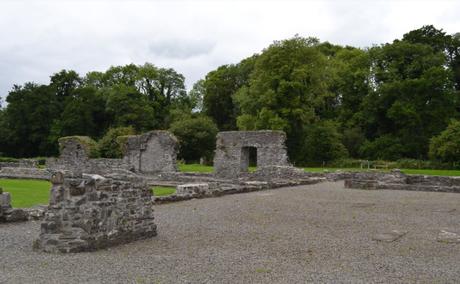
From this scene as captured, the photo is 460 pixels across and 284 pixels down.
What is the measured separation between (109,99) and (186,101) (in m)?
11.4

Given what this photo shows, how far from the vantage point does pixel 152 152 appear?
25.9m

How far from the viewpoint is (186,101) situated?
59.5m

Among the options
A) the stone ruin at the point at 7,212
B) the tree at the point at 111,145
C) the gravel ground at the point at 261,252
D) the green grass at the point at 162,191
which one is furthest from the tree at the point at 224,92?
the stone ruin at the point at 7,212

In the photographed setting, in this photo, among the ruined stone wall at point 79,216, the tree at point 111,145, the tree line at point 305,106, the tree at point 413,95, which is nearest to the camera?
the ruined stone wall at point 79,216

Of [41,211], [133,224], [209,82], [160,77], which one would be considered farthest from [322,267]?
[160,77]

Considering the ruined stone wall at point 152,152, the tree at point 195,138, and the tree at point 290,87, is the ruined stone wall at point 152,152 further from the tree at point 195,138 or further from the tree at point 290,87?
the tree at point 195,138

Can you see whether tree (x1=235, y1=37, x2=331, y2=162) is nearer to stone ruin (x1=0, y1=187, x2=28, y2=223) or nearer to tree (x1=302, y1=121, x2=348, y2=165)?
tree (x1=302, y1=121, x2=348, y2=165)

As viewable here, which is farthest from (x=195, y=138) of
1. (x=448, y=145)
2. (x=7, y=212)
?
(x=7, y=212)

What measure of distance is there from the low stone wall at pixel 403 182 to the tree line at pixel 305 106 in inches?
413

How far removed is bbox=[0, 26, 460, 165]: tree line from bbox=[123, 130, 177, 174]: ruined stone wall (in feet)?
39.9

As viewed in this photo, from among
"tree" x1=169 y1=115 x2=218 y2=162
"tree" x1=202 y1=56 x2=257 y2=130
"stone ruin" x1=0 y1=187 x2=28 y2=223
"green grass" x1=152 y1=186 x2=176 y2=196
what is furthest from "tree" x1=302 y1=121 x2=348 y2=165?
"stone ruin" x1=0 y1=187 x2=28 y2=223

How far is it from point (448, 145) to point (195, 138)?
71.3ft

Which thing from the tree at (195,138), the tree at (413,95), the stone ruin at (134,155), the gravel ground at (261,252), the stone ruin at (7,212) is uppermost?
the tree at (413,95)

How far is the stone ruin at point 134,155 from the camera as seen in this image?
2529cm
